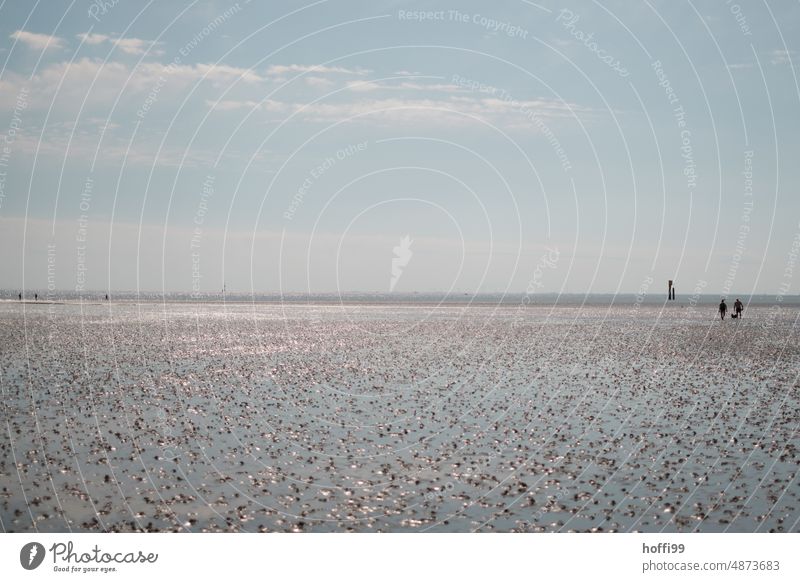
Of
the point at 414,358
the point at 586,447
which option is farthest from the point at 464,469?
the point at 414,358

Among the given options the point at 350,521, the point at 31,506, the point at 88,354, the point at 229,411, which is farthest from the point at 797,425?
the point at 88,354

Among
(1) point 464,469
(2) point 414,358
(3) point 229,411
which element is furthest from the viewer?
(2) point 414,358

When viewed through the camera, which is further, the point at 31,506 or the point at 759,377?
the point at 759,377

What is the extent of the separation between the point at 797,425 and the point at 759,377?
1240 centimetres

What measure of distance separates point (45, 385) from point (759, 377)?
32915mm

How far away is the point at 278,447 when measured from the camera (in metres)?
21.5

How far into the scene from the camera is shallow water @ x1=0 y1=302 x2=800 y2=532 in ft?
50.4

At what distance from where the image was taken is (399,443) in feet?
72.5

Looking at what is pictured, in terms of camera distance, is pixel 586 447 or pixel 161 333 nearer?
pixel 586 447

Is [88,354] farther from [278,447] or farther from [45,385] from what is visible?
[278,447]

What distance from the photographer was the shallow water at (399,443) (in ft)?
50.4

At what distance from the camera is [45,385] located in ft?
109

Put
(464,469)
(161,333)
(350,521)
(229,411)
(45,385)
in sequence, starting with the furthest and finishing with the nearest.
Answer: (161,333) → (45,385) → (229,411) → (464,469) → (350,521)
